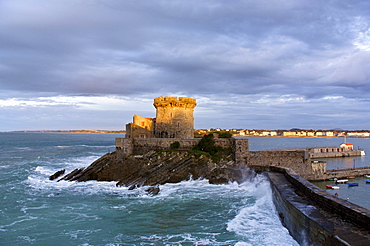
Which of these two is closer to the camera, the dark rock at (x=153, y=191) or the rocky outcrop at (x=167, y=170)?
the dark rock at (x=153, y=191)

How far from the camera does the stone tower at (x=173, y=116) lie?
30.3 m

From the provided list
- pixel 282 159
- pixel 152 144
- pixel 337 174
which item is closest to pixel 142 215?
pixel 152 144

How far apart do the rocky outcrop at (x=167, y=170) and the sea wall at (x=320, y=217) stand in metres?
9.30

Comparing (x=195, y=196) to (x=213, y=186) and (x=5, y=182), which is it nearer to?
(x=213, y=186)

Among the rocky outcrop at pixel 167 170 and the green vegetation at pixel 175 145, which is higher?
the green vegetation at pixel 175 145

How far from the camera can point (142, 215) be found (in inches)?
607

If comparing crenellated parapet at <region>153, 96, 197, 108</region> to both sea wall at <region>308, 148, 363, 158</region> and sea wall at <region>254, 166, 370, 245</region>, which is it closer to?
sea wall at <region>254, 166, 370, 245</region>

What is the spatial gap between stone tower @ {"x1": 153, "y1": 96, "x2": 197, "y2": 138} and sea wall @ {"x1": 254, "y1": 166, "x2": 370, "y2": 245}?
Result: 17.2m

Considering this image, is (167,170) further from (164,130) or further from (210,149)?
(164,130)

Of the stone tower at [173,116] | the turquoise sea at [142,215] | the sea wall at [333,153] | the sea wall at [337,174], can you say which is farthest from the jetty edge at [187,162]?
the sea wall at [333,153]

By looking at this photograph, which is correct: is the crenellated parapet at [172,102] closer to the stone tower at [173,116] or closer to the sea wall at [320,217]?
the stone tower at [173,116]

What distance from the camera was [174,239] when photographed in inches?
468

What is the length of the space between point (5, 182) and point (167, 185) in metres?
16.6

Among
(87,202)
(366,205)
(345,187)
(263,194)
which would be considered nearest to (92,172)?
(87,202)
